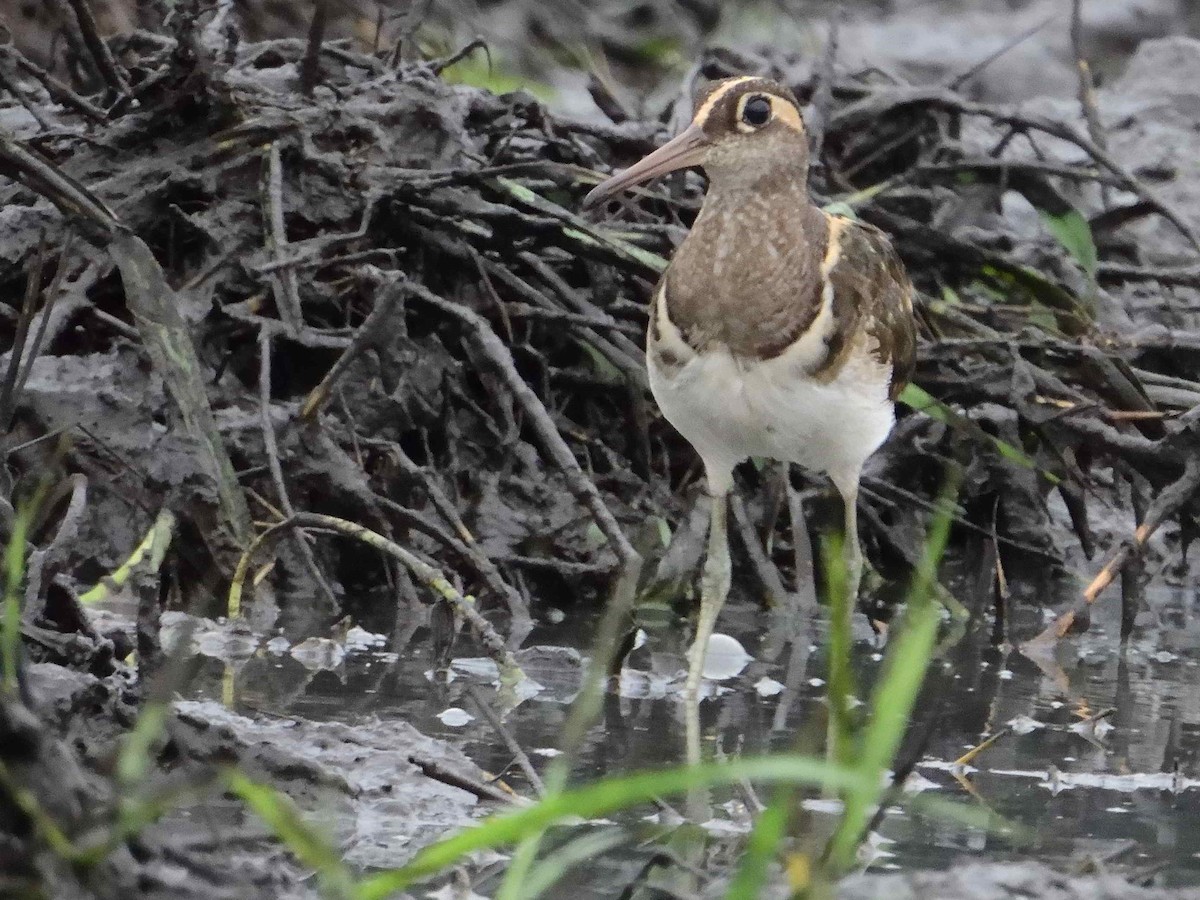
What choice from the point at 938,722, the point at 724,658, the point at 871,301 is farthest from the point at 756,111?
the point at 938,722

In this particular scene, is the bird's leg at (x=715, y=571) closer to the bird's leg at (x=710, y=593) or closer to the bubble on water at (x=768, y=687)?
the bird's leg at (x=710, y=593)

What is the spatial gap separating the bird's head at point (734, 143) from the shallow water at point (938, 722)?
1.00m

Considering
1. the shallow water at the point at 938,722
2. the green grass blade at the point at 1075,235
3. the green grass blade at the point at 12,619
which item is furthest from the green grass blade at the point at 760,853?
the green grass blade at the point at 1075,235

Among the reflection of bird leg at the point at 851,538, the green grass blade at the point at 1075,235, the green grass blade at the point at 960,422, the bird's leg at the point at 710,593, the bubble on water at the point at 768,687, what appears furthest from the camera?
the green grass blade at the point at 1075,235

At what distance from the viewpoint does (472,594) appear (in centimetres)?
466

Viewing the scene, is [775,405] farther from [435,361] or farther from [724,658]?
[435,361]

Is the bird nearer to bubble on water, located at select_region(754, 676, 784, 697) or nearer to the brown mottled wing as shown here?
the brown mottled wing

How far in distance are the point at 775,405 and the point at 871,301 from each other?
0.38 metres

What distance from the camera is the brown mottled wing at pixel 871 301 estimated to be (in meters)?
4.11

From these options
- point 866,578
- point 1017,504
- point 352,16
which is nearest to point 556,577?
point 866,578

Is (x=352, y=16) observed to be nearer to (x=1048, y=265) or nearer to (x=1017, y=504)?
(x=1048, y=265)

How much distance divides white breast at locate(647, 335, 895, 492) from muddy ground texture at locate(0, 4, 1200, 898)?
0.99ft

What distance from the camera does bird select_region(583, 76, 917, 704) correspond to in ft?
13.2

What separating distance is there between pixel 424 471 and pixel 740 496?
0.94 meters
